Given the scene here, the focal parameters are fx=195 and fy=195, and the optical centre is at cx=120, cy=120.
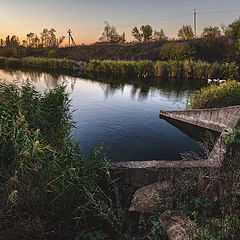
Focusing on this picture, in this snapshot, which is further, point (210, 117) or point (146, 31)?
point (146, 31)

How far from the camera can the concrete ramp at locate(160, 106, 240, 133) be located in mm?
6965

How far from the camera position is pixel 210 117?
772cm

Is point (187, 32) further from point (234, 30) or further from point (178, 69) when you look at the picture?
point (178, 69)

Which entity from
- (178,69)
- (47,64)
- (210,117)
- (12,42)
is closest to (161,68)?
(178,69)

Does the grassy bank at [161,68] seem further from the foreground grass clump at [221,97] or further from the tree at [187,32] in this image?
the tree at [187,32]

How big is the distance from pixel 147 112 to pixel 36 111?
763cm

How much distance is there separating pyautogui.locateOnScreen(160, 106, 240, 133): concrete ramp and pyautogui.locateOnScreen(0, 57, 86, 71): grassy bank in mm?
25534

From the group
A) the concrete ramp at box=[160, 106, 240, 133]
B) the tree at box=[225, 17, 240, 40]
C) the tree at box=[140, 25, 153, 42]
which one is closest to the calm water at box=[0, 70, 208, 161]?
the concrete ramp at box=[160, 106, 240, 133]

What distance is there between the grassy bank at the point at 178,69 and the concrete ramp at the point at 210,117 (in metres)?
13.1

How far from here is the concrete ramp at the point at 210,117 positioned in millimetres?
6965

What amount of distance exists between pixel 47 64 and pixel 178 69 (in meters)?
23.2

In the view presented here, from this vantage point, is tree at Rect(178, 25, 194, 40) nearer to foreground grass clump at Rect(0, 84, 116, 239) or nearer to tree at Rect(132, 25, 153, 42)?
tree at Rect(132, 25, 153, 42)

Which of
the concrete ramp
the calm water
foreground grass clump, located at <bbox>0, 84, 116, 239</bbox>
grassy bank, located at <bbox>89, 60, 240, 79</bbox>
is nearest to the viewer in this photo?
foreground grass clump, located at <bbox>0, 84, 116, 239</bbox>

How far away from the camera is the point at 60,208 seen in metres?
3.11
